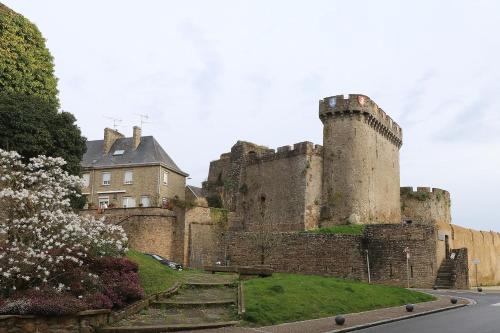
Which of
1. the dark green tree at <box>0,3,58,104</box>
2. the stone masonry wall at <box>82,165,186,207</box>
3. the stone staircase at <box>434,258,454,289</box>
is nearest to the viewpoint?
the dark green tree at <box>0,3,58,104</box>

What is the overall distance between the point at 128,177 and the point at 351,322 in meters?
33.1

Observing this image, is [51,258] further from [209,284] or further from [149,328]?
[209,284]

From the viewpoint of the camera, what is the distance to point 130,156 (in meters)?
46.2

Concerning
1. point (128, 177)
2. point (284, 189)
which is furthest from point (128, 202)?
point (284, 189)

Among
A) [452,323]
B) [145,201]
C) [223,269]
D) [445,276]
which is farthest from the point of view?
[145,201]

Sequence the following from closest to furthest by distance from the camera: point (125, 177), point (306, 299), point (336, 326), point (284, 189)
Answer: point (336, 326) → point (306, 299) → point (284, 189) → point (125, 177)

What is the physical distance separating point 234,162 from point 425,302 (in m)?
27.1

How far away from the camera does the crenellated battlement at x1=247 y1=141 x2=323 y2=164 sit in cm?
4100

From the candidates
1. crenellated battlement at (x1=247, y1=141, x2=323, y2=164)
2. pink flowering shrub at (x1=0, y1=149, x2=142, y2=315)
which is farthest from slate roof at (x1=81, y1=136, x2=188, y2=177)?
pink flowering shrub at (x1=0, y1=149, x2=142, y2=315)

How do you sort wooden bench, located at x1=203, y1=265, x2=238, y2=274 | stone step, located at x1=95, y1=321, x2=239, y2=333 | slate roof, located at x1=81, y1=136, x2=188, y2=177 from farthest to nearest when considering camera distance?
slate roof, located at x1=81, y1=136, x2=188, y2=177
wooden bench, located at x1=203, y1=265, x2=238, y2=274
stone step, located at x1=95, y1=321, x2=239, y2=333

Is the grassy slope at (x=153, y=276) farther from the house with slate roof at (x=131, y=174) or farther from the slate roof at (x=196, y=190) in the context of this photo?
the slate roof at (x=196, y=190)

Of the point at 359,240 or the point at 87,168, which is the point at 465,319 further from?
the point at 87,168

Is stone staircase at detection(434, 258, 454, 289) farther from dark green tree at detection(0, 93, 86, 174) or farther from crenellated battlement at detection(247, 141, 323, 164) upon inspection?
dark green tree at detection(0, 93, 86, 174)

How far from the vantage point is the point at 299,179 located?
40781mm
